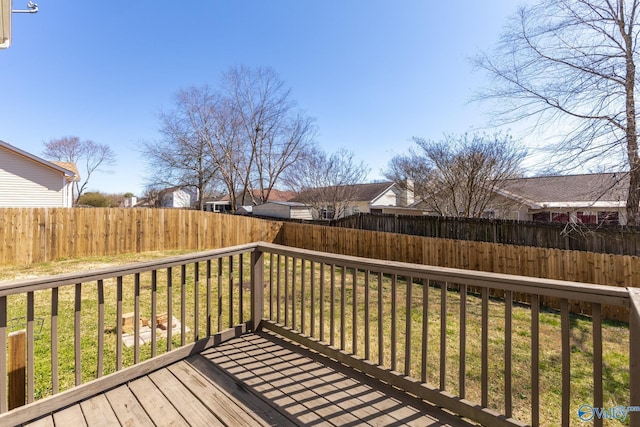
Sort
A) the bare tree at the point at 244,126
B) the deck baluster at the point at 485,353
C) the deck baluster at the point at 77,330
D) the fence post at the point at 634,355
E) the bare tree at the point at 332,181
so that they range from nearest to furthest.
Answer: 1. the fence post at the point at 634,355
2. the deck baluster at the point at 485,353
3. the deck baluster at the point at 77,330
4. the bare tree at the point at 332,181
5. the bare tree at the point at 244,126

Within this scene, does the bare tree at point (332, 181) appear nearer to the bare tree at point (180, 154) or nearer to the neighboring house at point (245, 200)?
the bare tree at point (180, 154)

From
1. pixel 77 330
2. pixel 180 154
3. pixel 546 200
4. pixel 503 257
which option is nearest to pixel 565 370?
pixel 77 330

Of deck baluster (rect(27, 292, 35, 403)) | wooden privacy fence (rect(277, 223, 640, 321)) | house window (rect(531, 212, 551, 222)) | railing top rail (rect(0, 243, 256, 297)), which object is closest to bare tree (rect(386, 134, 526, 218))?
wooden privacy fence (rect(277, 223, 640, 321))

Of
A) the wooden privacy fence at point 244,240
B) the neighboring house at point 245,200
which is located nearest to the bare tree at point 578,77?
the wooden privacy fence at point 244,240

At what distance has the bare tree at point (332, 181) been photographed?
16.1 meters

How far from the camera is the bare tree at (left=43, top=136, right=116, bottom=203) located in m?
25.8

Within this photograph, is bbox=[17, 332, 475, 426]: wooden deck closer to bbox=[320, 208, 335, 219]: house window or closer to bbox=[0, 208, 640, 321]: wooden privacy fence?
bbox=[0, 208, 640, 321]: wooden privacy fence

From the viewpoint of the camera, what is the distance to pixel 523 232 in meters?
7.78

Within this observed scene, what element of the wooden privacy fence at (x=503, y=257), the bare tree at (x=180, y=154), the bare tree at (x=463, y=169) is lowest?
the wooden privacy fence at (x=503, y=257)

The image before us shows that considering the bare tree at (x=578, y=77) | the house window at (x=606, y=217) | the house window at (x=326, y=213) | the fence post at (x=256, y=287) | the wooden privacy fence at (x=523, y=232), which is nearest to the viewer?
the fence post at (x=256, y=287)

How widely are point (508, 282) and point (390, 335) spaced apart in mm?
2546

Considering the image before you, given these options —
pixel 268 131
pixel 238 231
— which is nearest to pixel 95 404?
pixel 238 231

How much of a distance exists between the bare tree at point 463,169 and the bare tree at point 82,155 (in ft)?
93.4

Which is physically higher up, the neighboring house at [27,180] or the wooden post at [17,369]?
the neighboring house at [27,180]
